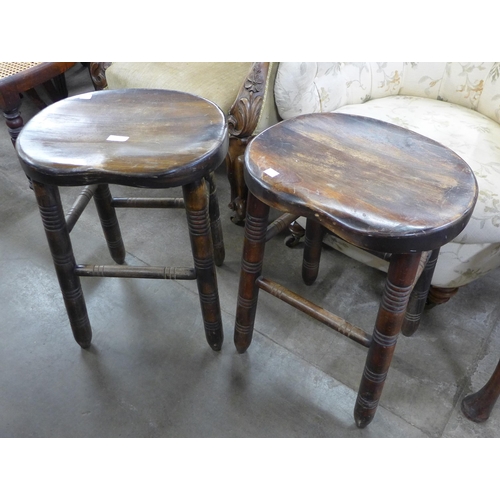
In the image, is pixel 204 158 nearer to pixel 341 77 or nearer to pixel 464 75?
pixel 341 77

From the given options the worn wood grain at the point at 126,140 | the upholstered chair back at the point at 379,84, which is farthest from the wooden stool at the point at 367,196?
the upholstered chair back at the point at 379,84

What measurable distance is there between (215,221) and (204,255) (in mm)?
308

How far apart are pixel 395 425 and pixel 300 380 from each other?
23 cm

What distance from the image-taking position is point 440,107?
135 centimetres

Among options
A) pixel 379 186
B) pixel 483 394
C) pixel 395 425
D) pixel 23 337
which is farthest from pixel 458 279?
pixel 23 337

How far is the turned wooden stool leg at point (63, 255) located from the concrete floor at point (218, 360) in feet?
0.29

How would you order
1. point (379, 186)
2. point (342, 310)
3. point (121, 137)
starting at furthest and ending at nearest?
point (342, 310) → point (121, 137) → point (379, 186)

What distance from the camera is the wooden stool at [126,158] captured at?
2.88ft

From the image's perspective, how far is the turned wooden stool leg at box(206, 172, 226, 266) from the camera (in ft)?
4.08

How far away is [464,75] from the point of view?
135cm

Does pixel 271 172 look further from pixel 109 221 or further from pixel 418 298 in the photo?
pixel 109 221

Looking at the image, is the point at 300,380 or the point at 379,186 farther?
the point at 300,380

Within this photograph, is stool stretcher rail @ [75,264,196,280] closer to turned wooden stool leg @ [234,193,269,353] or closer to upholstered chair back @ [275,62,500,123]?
turned wooden stool leg @ [234,193,269,353]

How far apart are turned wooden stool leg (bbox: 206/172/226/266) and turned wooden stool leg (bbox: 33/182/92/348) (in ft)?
1.17
